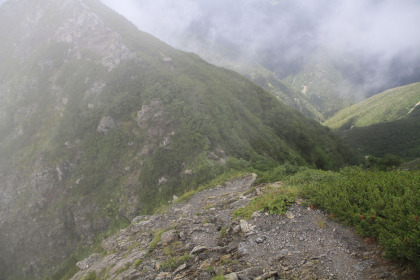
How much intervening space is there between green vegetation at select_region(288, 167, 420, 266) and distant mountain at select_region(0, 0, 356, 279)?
15.8 m

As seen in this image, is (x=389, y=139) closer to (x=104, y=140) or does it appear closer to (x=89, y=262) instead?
(x=104, y=140)

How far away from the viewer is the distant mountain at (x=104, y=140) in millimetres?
31219

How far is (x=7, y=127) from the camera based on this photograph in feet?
180

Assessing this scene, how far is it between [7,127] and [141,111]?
4177cm

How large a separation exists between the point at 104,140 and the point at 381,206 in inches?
1614

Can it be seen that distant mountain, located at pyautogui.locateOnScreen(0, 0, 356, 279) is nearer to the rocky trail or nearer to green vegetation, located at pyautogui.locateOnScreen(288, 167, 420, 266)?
the rocky trail

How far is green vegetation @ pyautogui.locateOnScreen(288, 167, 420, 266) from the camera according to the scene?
570 centimetres

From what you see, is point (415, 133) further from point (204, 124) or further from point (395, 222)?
point (395, 222)

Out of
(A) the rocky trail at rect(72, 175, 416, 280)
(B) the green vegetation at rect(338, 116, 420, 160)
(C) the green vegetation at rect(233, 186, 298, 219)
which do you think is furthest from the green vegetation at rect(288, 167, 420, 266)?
(B) the green vegetation at rect(338, 116, 420, 160)

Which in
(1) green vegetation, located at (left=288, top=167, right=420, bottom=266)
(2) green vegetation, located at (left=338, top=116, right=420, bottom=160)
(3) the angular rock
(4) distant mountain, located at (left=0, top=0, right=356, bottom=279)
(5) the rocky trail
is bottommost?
(2) green vegetation, located at (left=338, top=116, right=420, bottom=160)

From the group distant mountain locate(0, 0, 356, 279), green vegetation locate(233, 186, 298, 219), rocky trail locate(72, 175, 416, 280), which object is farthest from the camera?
distant mountain locate(0, 0, 356, 279)

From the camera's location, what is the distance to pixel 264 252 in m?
8.05

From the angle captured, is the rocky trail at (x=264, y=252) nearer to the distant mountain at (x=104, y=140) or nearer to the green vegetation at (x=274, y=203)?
the green vegetation at (x=274, y=203)

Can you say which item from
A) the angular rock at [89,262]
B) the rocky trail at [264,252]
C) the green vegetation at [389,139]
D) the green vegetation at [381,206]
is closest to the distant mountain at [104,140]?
the angular rock at [89,262]
